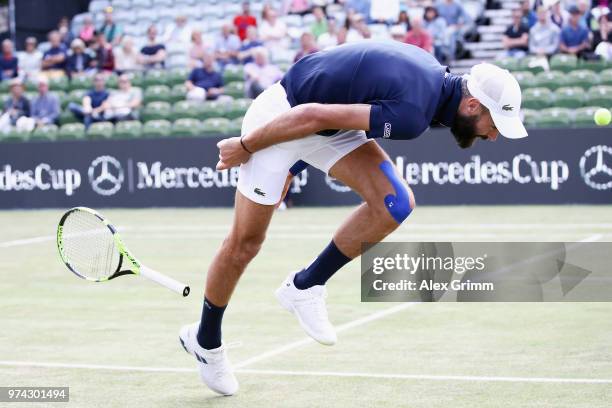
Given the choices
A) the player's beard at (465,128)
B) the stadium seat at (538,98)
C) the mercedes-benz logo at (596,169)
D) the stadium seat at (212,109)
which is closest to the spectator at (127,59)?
the stadium seat at (212,109)

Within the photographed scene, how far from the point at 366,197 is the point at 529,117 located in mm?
11860

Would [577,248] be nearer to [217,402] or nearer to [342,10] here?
[217,402]

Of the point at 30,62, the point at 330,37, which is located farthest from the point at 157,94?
the point at 30,62

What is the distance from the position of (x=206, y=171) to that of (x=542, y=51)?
5.91 meters

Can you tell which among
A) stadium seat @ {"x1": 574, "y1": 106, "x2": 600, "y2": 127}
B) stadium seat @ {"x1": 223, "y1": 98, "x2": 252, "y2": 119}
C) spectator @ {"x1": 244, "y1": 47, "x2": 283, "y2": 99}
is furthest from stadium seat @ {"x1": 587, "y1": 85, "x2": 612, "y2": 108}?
stadium seat @ {"x1": 223, "y1": 98, "x2": 252, "y2": 119}

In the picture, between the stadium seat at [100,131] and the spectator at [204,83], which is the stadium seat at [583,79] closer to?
the spectator at [204,83]

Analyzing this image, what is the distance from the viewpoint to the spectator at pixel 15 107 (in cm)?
1998

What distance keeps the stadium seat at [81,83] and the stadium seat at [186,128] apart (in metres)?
3.16

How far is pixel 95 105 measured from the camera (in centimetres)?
1959

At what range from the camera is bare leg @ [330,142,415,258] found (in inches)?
210

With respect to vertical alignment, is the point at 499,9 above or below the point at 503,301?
below

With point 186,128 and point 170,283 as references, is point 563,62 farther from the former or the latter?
point 170,283

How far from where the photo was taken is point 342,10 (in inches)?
839

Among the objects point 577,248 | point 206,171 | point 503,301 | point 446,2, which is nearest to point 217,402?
point 503,301
